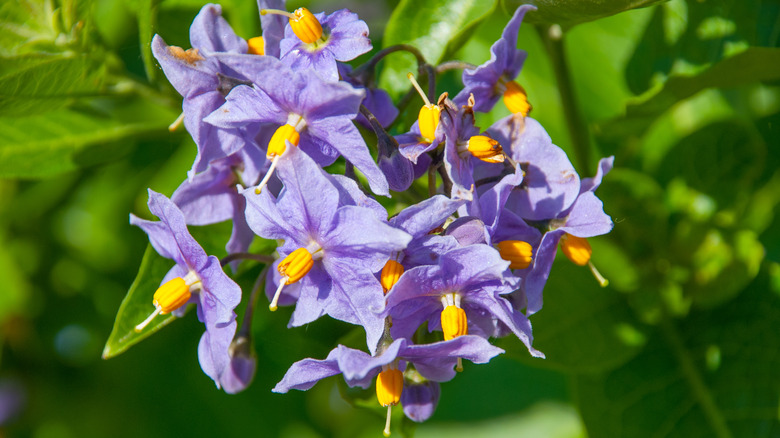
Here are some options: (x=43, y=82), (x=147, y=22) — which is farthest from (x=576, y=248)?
(x=43, y=82)

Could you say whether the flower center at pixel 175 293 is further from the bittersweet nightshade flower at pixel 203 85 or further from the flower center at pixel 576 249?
the flower center at pixel 576 249

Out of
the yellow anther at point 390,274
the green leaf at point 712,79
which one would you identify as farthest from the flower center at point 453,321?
the green leaf at point 712,79

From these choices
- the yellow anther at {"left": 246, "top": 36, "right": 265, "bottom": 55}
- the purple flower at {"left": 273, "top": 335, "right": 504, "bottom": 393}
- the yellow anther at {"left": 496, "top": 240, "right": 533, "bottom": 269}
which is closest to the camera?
the purple flower at {"left": 273, "top": 335, "right": 504, "bottom": 393}

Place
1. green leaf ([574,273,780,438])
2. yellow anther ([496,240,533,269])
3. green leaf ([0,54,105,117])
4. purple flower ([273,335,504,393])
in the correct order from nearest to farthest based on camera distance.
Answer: purple flower ([273,335,504,393]), yellow anther ([496,240,533,269]), green leaf ([0,54,105,117]), green leaf ([574,273,780,438])

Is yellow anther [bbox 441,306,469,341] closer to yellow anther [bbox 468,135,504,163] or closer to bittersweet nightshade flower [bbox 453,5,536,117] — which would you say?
yellow anther [bbox 468,135,504,163]

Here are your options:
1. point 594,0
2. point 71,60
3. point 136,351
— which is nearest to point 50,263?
point 136,351

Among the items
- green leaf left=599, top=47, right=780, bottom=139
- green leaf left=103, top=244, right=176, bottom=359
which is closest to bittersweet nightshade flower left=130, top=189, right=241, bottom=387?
green leaf left=103, top=244, right=176, bottom=359
